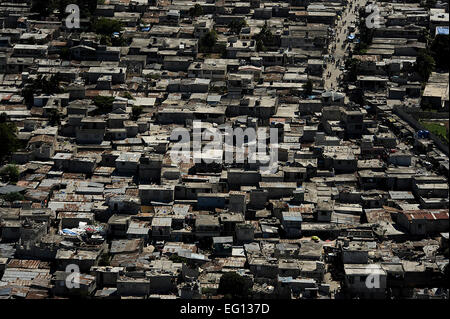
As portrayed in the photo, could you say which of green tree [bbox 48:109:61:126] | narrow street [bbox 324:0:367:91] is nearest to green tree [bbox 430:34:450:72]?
narrow street [bbox 324:0:367:91]

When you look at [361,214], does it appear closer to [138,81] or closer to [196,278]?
[196,278]

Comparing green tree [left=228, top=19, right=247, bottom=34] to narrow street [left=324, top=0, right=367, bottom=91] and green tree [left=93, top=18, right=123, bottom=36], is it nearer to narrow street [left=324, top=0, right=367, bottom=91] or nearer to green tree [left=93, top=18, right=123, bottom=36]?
narrow street [left=324, top=0, right=367, bottom=91]

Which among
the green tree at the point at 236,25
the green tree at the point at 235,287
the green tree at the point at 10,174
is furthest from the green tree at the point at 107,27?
the green tree at the point at 235,287

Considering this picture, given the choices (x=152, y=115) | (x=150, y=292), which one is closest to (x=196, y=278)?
(x=150, y=292)

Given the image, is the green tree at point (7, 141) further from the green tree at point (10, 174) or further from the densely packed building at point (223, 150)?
the green tree at point (10, 174)

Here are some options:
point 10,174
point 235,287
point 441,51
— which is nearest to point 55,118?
point 10,174
